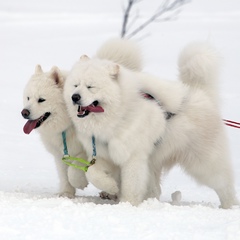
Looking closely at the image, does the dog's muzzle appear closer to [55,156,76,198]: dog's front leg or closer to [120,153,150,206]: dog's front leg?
[120,153,150,206]: dog's front leg

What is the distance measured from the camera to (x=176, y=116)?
6.00 metres

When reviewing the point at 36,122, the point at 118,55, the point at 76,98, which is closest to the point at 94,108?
the point at 76,98

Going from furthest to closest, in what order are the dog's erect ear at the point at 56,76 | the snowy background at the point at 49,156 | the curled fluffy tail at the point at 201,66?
the curled fluffy tail at the point at 201,66 < the dog's erect ear at the point at 56,76 < the snowy background at the point at 49,156

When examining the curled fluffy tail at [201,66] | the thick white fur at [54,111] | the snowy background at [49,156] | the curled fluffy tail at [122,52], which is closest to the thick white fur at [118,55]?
the curled fluffy tail at [122,52]

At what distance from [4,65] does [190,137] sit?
50.8 feet

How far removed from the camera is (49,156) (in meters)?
10.9

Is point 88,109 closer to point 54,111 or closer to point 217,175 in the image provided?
point 54,111

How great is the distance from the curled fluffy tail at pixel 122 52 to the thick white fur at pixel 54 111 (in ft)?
1.55

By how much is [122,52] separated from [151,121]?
0.84 metres

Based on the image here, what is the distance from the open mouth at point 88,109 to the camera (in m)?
5.48

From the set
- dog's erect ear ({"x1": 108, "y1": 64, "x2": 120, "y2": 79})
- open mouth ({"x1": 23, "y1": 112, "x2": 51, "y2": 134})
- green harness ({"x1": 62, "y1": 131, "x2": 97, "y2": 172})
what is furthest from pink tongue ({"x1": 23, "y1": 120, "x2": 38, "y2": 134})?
dog's erect ear ({"x1": 108, "y1": 64, "x2": 120, "y2": 79})

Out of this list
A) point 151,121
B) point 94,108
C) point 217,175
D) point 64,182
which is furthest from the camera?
point 64,182

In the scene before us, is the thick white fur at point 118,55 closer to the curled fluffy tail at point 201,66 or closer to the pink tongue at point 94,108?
the curled fluffy tail at point 201,66

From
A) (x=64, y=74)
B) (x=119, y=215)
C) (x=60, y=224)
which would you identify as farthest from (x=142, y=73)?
(x=60, y=224)
